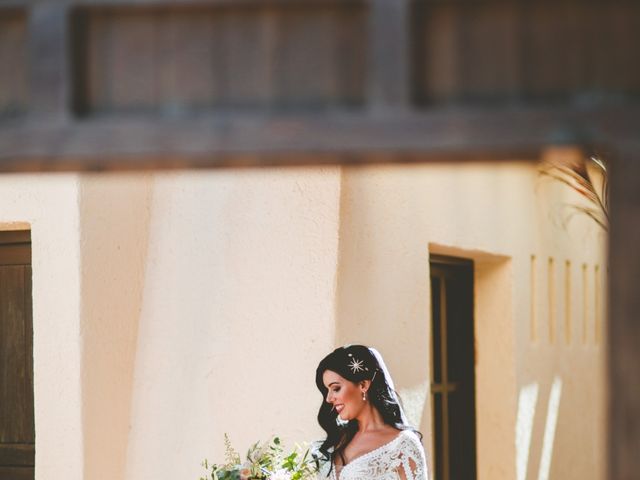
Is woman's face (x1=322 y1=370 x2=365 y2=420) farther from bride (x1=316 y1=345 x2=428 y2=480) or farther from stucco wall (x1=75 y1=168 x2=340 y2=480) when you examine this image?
stucco wall (x1=75 y1=168 x2=340 y2=480)

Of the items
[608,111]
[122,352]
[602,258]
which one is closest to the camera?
[608,111]

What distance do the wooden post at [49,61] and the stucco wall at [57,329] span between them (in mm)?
2827

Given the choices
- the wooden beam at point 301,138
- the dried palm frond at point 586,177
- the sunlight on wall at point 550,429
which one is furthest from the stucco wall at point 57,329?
the sunlight on wall at point 550,429

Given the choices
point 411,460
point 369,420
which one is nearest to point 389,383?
point 369,420

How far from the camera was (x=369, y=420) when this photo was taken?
5992 mm

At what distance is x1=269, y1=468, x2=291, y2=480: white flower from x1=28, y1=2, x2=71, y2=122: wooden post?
2.82 m

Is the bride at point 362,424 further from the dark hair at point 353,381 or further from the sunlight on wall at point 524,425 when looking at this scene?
the sunlight on wall at point 524,425

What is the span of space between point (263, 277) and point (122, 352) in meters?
0.68

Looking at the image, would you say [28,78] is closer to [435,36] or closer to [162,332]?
[435,36]

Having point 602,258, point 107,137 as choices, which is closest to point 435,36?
point 107,137

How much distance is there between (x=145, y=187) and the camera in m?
5.98

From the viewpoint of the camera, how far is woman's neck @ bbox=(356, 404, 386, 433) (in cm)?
598

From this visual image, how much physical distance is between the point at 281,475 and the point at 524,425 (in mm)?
3248

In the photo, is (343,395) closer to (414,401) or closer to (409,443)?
(409,443)
